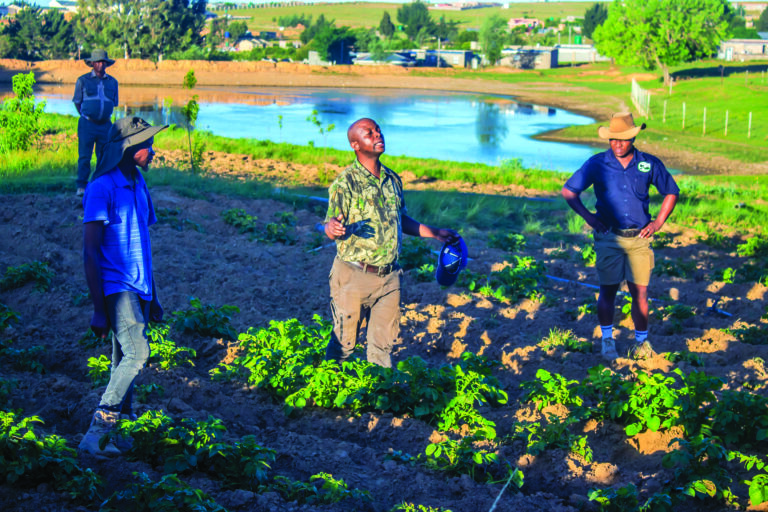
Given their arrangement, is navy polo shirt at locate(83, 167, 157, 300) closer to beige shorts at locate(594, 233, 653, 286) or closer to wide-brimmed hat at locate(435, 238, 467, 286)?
wide-brimmed hat at locate(435, 238, 467, 286)

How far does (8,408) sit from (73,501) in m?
1.21

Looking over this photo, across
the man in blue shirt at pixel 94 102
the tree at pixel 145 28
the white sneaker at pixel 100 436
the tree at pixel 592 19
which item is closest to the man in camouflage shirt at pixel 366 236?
the white sneaker at pixel 100 436

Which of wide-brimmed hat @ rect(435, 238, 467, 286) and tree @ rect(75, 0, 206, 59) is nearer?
wide-brimmed hat @ rect(435, 238, 467, 286)

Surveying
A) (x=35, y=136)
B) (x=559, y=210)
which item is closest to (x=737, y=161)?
(x=559, y=210)

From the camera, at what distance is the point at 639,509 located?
3.69 meters

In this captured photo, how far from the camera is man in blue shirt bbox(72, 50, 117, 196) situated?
395 inches

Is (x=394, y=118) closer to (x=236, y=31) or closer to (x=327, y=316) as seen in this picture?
(x=327, y=316)

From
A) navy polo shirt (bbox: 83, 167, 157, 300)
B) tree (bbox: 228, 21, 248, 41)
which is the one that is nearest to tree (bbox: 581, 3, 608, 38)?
tree (bbox: 228, 21, 248, 41)

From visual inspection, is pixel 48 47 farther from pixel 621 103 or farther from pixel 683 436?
pixel 683 436

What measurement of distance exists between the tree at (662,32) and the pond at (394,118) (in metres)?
13.4

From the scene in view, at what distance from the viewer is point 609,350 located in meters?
6.57

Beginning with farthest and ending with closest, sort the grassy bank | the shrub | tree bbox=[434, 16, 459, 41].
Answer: tree bbox=[434, 16, 459, 41]
the grassy bank
the shrub

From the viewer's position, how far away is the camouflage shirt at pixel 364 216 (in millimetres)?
5023

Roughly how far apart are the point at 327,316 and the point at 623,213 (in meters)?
2.99
